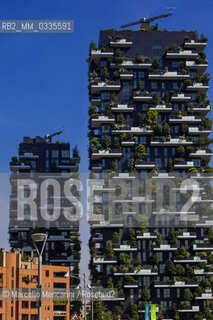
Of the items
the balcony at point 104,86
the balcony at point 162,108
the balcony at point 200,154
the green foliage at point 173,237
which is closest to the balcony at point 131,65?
the balcony at point 104,86

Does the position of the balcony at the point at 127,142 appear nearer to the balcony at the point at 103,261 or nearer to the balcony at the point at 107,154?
the balcony at the point at 107,154

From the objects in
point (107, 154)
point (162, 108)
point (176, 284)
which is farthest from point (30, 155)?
point (176, 284)

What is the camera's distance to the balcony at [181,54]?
123 m

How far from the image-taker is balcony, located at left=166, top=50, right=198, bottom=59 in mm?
122725

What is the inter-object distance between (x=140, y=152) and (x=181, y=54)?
21684mm

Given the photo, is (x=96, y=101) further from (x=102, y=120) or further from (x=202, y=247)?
(x=202, y=247)

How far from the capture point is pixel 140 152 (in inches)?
4628

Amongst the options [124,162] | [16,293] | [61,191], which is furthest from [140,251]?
[61,191]

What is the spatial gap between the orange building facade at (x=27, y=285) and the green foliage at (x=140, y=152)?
86.0 feet

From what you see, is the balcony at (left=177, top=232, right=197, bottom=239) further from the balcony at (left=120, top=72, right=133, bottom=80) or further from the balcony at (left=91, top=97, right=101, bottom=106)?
the balcony at (left=120, top=72, right=133, bottom=80)

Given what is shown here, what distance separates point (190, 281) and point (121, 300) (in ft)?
41.3

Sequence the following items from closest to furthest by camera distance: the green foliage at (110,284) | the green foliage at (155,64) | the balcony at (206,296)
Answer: the green foliage at (110,284), the balcony at (206,296), the green foliage at (155,64)

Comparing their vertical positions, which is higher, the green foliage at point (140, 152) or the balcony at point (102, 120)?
the balcony at point (102, 120)

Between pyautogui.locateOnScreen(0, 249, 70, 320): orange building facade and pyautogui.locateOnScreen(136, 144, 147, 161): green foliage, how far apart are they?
2620 centimetres
